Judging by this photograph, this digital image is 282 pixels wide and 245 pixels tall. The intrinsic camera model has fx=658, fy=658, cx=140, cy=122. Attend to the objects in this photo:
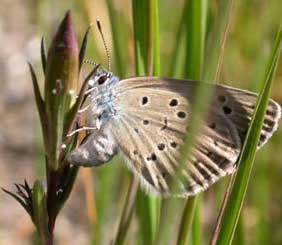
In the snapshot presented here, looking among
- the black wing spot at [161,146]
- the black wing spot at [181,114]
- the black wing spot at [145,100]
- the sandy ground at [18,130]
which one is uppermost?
the black wing spot at [145,100]

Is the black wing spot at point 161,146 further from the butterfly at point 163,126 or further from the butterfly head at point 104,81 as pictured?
the butterfly head at point 104,81

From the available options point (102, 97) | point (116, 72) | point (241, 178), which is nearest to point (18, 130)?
point (116, 72)

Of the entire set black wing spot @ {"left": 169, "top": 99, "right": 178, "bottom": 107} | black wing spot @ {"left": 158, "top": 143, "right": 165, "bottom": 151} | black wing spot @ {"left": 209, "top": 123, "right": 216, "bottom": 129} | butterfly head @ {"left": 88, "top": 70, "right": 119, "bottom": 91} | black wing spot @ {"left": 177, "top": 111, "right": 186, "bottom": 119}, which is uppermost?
butterfly head @ {"left": 88, "top": 70, "right": 119, "bottom": 91}

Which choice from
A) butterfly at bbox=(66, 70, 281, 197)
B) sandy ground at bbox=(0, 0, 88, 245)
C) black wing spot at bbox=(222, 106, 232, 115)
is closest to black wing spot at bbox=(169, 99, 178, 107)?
butterfly at bbox=(66, 70, 281, 197)

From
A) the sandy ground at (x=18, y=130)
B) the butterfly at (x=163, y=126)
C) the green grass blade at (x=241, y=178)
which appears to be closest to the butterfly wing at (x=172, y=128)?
the butterfly at (x=163, y=126)

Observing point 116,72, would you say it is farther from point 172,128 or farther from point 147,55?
point 147,55

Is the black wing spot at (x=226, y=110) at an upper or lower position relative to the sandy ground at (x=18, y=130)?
upper

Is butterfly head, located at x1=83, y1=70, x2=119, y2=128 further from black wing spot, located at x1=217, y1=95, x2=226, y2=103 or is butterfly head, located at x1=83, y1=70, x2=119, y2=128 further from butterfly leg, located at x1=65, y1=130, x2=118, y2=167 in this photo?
black wing spot, located at x1=217, y1=95, x2=226, y2=103
